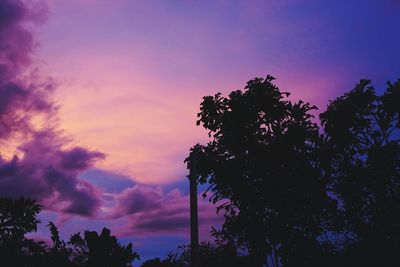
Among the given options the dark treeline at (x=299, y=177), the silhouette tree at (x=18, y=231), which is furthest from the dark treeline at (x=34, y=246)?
the dark treeline at (x=299, y=177)

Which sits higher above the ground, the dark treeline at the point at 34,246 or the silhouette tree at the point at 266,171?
the silhouette tree at the point at 266,171

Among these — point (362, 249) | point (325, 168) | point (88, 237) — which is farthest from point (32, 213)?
point (325, 168)

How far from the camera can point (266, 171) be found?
84.0 ft

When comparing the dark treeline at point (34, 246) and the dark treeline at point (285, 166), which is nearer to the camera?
the dark treeline at point (34, 246)

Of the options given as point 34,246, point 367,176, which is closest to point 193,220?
point 34,246

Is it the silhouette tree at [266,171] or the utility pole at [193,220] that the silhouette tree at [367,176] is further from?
the utility pole at [193,220]

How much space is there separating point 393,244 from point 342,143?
6070 mm

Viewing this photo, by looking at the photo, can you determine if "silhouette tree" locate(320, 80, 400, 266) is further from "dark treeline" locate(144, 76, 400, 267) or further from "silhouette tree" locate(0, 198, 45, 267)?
"silhouette tree" locate(0, 198, 45, 267)

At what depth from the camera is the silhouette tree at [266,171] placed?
2455 centimetres

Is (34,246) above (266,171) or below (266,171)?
below

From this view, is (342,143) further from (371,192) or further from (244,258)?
(244,258)

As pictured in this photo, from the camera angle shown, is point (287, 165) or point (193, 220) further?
point (287, 165)

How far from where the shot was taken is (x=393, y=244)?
20.0 metres

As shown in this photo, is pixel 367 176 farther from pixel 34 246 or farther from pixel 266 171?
pixel 34 246
